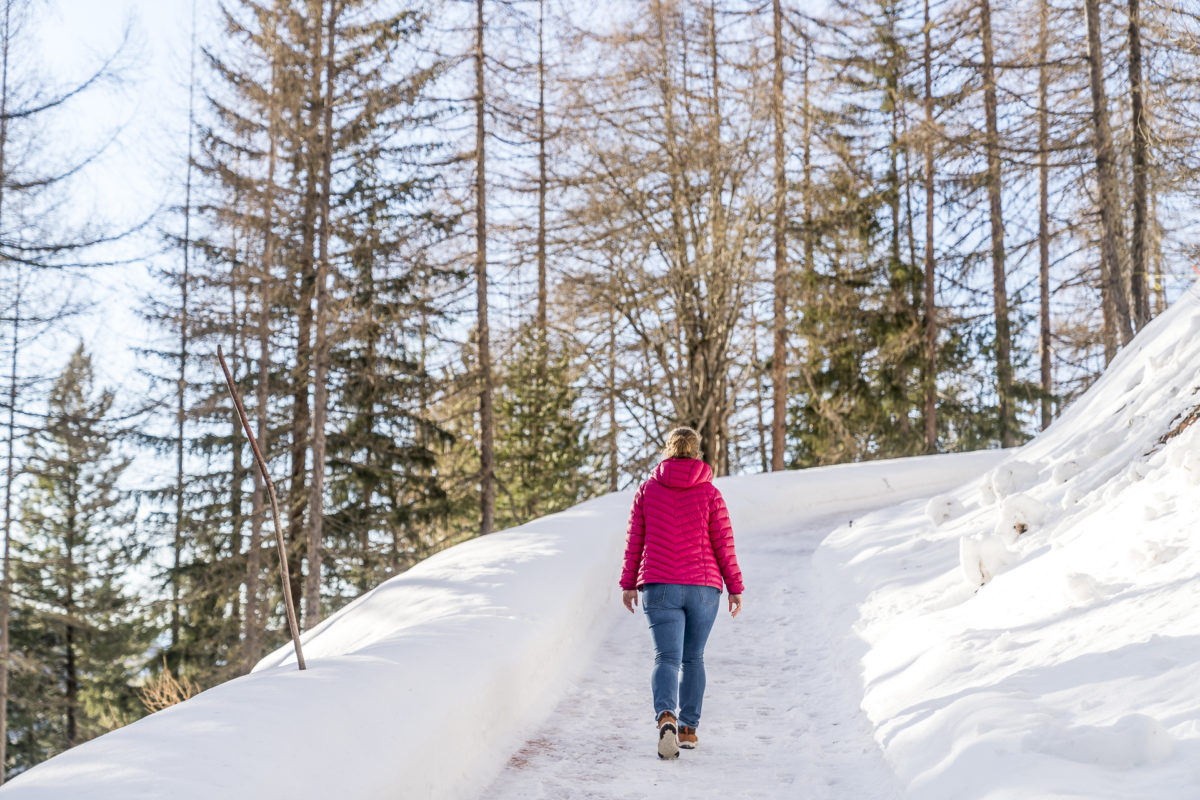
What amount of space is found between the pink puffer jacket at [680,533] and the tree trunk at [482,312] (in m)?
14.2

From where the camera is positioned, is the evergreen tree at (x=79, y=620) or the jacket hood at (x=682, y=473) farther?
the evergreen tree at (x=79, y=620)

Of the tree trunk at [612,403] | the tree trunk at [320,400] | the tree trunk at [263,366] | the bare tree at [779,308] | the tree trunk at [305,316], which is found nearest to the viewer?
the tree trunk at [320,400]

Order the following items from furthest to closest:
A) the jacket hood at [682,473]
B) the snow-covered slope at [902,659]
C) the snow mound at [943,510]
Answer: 1. the snow mound at [943,510]
2. the jacket hood at [682,473]
3. the snow-covered slope at [902,659]

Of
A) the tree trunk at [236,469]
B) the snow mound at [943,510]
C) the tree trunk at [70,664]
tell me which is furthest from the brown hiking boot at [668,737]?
the tree trunk at [70,664]

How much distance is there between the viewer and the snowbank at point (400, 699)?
10.6 ft

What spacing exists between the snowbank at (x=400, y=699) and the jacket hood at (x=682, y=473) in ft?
5.11

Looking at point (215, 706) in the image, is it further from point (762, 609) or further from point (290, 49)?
point (290, 49)

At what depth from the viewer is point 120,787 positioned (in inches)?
117

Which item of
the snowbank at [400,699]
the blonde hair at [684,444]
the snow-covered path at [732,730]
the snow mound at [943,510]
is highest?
the blonde hair at [684,444]

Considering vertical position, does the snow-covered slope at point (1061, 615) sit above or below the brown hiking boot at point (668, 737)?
above

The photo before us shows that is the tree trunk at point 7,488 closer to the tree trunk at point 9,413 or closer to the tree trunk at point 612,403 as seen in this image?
the tree trunk at point 9,413

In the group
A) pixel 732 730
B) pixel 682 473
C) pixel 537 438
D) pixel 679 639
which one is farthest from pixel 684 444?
pixel 537 438

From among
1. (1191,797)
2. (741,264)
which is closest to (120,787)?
(1191,797)

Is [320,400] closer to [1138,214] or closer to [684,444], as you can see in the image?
[684,444]
